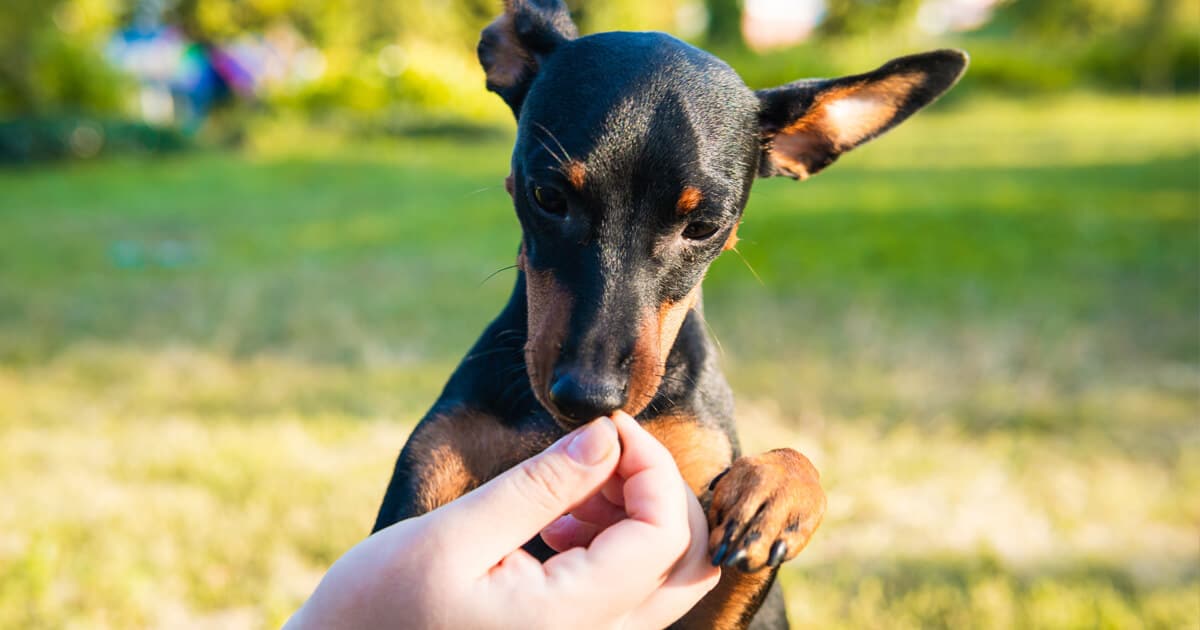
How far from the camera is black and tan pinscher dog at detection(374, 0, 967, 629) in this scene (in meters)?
1.95

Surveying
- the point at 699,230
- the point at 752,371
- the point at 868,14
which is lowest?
the point at 868,14

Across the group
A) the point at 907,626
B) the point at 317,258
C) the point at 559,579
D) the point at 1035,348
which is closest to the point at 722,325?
the point at 1035,348

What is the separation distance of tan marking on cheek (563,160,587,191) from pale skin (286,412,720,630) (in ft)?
1.57

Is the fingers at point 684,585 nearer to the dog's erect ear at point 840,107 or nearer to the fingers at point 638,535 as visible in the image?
the fingers at point 638,535

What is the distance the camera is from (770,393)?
17.9 ft

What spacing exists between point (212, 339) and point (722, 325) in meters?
3.35

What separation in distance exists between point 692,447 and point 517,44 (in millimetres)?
1061

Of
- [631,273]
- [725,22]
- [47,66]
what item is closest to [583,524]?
[631,273]

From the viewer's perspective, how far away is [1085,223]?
1089 centimetres

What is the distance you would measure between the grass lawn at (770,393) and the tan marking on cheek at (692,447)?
0.74 metres

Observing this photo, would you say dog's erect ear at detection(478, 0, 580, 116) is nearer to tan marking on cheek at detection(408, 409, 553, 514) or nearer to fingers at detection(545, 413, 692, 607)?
tan marking on cheek at detection(408, 409, 553, 514)

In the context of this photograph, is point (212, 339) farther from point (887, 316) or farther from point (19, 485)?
point (887, 316)

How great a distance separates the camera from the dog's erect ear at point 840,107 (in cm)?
255

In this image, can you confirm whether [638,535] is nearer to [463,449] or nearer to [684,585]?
[684,585]
